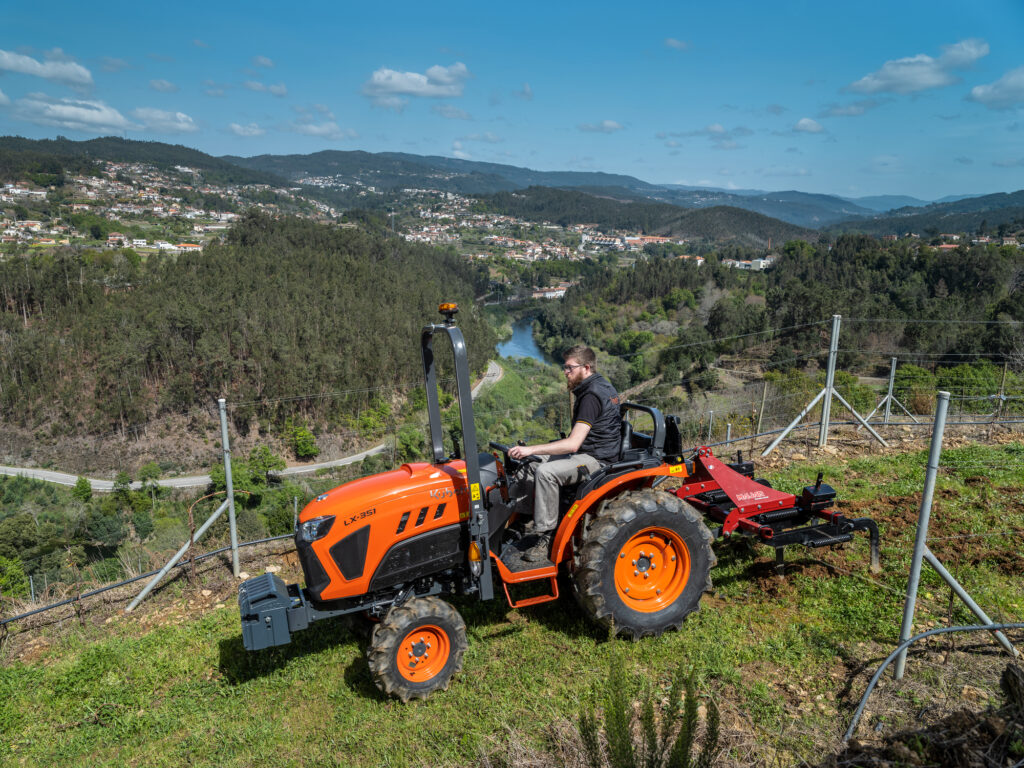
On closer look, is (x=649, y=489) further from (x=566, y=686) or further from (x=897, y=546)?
(x=897, y=546)

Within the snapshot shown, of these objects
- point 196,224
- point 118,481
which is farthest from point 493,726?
point 196,224

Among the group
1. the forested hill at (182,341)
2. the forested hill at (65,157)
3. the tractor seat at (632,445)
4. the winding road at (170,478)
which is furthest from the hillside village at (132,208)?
the tractor seat at (632,445)

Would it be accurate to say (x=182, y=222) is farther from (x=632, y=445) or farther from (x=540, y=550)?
(x=540, y=550)

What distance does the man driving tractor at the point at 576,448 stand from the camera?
14.1 ft

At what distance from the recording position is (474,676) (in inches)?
162

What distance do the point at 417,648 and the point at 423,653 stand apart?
59 mm

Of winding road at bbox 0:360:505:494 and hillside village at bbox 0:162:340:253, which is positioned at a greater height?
hillside village at bbox 0:162:340:253

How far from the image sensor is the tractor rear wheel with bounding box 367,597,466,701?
378 centimetres

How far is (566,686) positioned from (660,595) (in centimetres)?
104

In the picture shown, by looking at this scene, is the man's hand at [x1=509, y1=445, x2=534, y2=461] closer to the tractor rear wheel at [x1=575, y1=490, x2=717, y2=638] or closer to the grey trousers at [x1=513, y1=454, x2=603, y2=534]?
the grey trousers at [x1=513, y1=454, x2=603, y2=534]

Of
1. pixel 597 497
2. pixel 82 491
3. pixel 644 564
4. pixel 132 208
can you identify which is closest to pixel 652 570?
pixel 644 564

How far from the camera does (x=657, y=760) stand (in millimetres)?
2393

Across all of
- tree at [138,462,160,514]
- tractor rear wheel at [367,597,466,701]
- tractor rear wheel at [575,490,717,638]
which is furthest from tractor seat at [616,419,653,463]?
tree at [138,462,160,514]

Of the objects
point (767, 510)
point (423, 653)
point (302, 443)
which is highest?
point (767, 510)
